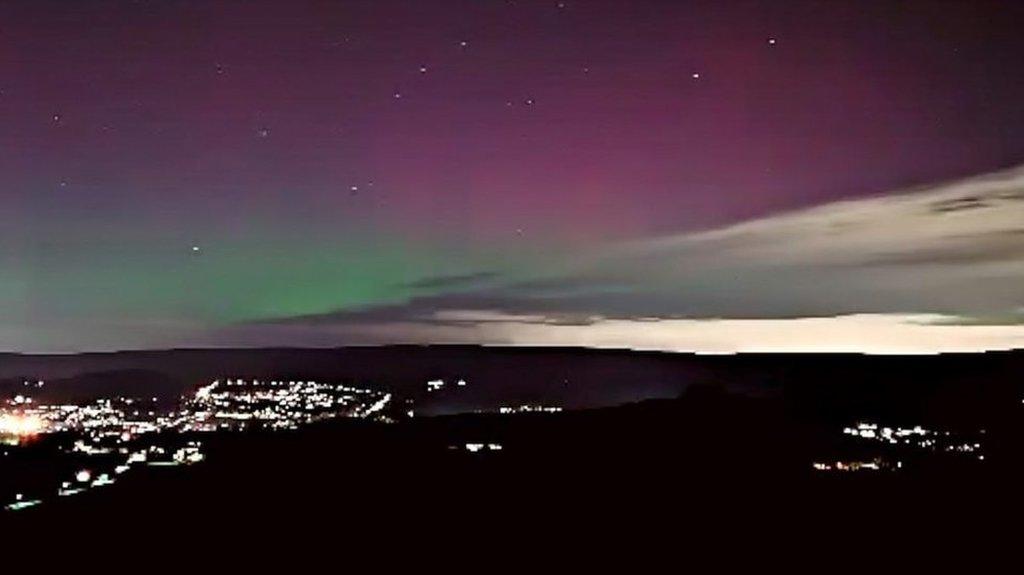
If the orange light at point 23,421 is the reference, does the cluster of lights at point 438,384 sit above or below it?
above

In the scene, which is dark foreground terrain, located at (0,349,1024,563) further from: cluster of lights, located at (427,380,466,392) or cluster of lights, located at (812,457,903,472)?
cluster of lights, located at (427,380,466,392)

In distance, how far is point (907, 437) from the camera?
34.8 m

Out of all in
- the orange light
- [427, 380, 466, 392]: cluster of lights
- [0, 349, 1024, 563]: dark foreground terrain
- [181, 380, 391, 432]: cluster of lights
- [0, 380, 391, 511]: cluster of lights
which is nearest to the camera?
[0, 349, 1024, 563]: dark foreground terrain

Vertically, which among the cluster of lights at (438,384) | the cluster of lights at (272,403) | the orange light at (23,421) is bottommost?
the orange light at (23,421)

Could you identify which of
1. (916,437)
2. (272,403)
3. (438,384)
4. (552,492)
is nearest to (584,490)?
(552,492)

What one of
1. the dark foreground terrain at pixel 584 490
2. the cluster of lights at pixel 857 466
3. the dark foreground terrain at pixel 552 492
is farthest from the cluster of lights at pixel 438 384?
the cluster of lights at pixel 857 466

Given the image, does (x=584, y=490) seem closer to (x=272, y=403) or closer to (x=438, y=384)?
(x=272, y=403)

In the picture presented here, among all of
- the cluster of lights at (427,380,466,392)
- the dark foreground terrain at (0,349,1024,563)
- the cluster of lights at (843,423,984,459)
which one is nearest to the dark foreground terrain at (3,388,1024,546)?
the dark foreground terrain at (0,349,1024,563)

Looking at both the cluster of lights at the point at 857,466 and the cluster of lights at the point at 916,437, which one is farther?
the cluster of lights at the point at 916,437

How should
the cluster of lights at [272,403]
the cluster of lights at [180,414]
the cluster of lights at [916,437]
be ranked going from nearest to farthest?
the cluster of lights at [916,437]
the cluster of lights at [180,414]
the cluster of lights at [272,403]

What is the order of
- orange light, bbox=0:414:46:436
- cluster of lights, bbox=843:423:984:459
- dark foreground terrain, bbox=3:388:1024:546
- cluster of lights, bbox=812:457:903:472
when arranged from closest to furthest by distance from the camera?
1. dark foreground terrain, bbox=3:388:1024:546
2. cluster of lights, bbox=812:457:903:472
3. cluster of lights, bbox=843:423:984:459
4. orange light, bbox=0:414:46:436

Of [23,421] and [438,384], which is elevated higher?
[438,384]

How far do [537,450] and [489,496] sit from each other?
28.2ft

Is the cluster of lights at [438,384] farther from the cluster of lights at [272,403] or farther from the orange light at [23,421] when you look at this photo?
the orange light at [23,421]
